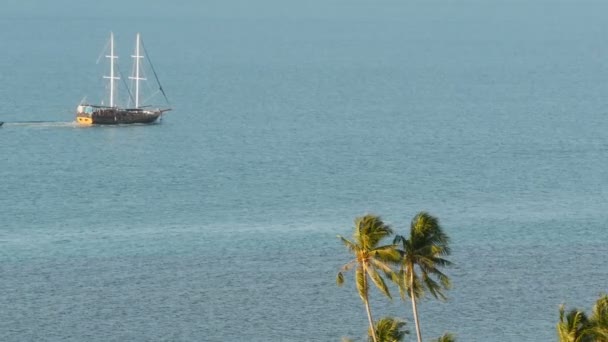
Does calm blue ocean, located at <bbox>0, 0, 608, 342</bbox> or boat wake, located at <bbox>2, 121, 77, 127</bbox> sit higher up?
boat wake, located at <bbox>2, 121, 77, 127</bbox>

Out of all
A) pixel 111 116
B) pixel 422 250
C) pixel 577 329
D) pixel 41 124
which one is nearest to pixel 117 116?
pixel 111 116

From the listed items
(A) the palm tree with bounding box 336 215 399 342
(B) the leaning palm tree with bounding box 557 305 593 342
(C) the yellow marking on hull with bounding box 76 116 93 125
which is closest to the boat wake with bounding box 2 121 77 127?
(C) the yellow marking on hull with bounding box 76 116 93 125

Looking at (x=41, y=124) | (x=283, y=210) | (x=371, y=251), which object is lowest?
(x=371, y=251)

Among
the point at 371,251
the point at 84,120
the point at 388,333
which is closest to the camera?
the point at 371,251

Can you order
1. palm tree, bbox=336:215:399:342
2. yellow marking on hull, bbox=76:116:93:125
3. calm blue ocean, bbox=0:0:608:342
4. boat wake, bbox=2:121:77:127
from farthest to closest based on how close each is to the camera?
yellow marking on hull, bbox=76:116:93:125, boat wake, bbox=2:121:77:127, calm blue ocean, bbox=0:0:608:342, palm tree, bbox=336:215:399:342

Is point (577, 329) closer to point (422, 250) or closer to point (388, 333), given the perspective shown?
point (422, 250)

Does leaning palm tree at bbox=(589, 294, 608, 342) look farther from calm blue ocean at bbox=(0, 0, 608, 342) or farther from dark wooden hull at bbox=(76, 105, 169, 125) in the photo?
dark wooden hull at bbox=(76, 105, 169, 125)

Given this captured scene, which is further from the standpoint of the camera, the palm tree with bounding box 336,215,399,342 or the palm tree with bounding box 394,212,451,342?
the palm tree with bounding box 394,212,451,342

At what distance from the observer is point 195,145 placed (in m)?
140

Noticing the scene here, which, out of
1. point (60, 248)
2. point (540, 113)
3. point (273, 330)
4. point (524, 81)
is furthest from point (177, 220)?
point (524, 81)

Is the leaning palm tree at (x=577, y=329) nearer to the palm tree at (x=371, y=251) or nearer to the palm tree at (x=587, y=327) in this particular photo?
the palm tree at (x=587, y=327)

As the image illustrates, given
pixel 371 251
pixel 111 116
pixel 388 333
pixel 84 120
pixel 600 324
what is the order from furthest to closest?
1. pixel 84 120
2. pixel 111 116
3. pixel 388 333
4. pixel 371 251
5. pixel 600 324

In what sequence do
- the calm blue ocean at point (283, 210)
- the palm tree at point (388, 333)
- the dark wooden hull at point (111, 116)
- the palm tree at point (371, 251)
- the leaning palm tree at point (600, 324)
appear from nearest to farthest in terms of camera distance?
1. the leaning palm tree at point (600, 324)
2. the palm tree at point (371, 251)
3. the palm tree at point (388, 333)
4. the calm blue ocean at point (283, 210)
5. the dark wooden hull at point (111, 116)

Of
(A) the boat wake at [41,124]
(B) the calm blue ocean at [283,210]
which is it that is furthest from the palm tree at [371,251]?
(A) the boat wake at [41,124]
